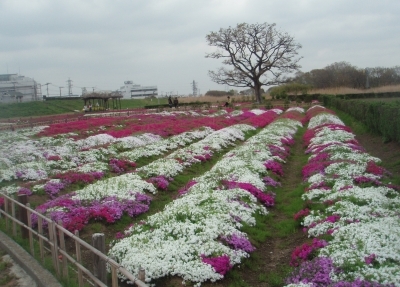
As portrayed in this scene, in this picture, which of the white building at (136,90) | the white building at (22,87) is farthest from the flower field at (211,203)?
the white building at (136,90)

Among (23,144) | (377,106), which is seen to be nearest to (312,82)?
(377,106)

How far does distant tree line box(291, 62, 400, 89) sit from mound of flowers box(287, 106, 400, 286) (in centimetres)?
5761

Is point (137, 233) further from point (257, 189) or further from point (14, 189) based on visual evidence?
point (14, 189)

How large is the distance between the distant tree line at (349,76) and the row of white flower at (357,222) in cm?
5791

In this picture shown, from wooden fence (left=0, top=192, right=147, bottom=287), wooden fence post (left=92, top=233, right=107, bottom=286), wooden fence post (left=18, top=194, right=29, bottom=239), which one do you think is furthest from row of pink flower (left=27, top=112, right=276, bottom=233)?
wooden fence post (left=92, top=233, right=107, bottom=286)

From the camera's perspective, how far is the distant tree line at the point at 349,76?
71.7 metres

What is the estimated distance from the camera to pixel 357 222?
8.61m

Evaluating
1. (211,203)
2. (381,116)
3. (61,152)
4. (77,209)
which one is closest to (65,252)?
(77,209)

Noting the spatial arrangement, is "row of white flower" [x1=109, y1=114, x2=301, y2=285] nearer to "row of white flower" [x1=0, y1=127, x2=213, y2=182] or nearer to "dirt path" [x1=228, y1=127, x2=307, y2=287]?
"dirt path" [x1=228, y1=127, x2=307, y2=287]

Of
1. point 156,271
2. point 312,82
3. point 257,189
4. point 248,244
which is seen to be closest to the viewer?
point 156,271

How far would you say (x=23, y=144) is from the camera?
22359 millimetres

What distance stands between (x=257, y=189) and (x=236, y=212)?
2645 millimetres

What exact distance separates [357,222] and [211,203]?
397 centimetres

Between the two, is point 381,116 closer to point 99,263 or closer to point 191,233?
point 191,233
